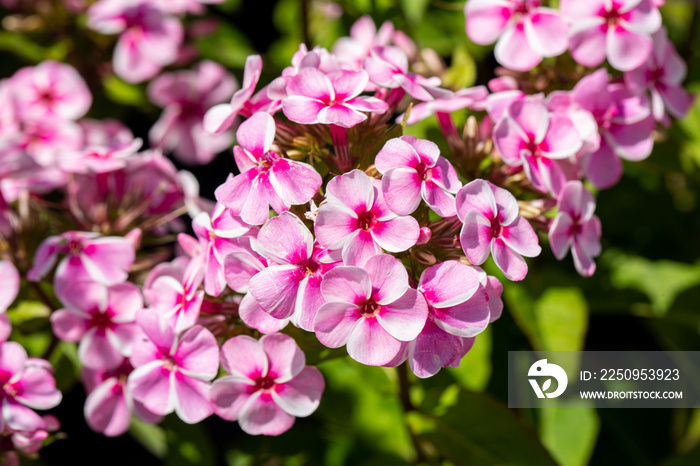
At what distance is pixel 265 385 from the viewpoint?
118cm

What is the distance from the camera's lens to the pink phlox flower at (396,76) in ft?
4.04

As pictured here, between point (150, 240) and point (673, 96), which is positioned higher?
point (673, 96)

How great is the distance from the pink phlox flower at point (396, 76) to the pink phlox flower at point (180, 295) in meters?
0.50

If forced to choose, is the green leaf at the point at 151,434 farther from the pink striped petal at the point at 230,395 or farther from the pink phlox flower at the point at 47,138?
the pink phlox flower at the point at 47,138

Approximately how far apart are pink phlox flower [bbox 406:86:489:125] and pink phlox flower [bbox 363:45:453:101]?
0.05 ft

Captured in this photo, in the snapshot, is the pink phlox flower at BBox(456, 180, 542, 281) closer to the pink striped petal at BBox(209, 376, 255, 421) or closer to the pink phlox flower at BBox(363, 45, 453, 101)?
the pink phlox flower at BBox(363, 45, 453, 101)

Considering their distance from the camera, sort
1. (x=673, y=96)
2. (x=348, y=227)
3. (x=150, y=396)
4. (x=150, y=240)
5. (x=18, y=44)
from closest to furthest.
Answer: (x=348, y=227)
(x=150, y=396)
(x=673, y=96)
(x=150, y=240)
(x=18, y=44)

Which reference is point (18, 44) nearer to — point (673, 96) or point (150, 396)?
point (150, 396)

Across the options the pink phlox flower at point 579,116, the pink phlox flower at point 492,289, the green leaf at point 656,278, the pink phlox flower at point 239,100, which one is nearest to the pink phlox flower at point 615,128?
the pink phlox flower at point 579,116

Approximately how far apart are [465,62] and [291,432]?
1.18 m

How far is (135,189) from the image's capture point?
1724mm

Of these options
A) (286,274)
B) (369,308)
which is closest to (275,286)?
(286,274)

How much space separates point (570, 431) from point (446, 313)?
2.96 feet

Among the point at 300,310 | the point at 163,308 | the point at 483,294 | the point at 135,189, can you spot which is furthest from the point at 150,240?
the point at 483,294
